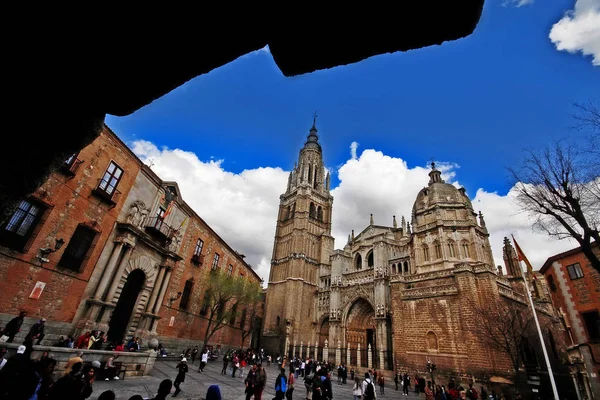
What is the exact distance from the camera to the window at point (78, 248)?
41.4 feet

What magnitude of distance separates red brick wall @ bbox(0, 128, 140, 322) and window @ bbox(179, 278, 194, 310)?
→ 867 cm

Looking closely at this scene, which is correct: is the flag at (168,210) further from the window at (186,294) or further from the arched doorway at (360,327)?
the arched doorway at (360,327)

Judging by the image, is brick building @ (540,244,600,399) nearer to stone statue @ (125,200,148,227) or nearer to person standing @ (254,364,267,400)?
person standing @ (254,364,267,400)

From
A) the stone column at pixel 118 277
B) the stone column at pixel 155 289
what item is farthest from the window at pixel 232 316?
the stone column at pixel 118 277

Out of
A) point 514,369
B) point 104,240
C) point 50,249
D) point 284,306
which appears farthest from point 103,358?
point 284,306

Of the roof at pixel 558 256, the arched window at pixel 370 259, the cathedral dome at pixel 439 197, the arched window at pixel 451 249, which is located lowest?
the roof at pixel 558 256

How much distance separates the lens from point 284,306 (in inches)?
1409

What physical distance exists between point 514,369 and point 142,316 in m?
23.6

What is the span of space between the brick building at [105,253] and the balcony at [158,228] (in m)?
0.07

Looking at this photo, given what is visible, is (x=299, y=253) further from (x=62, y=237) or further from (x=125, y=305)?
(x=62, y=237)

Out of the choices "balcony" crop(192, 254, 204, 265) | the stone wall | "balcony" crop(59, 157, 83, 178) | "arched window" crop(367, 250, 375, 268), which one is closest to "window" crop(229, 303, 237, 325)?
"balcony" crop(192, 254, 204, 265)

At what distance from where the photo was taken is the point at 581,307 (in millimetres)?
20141

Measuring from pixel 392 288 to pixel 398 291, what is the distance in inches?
23.8

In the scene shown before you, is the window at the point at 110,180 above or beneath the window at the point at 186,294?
above
